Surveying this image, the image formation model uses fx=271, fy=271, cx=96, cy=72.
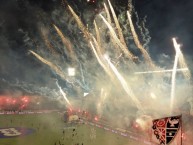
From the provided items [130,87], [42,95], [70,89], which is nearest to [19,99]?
[42,95]

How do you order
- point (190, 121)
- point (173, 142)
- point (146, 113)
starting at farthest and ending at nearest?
point (146, 113) < point (190, 121) < point (173, 142)

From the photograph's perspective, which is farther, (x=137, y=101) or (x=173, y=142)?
(x=137, y=101)

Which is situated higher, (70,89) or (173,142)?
(70,89)

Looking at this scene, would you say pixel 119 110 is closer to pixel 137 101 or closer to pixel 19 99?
pixel 137 101

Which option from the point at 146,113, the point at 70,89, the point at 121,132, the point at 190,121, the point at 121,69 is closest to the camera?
the point at 190,121

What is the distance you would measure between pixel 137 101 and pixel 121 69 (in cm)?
784

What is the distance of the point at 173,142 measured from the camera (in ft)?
45.9

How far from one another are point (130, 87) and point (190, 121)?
20704 millimetres

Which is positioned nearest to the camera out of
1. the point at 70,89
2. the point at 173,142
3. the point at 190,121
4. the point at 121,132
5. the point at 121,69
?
the point at 173,142

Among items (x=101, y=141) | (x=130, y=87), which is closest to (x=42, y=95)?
(x=130, y=87)

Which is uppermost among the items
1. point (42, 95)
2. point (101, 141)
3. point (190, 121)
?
point (42, 95)

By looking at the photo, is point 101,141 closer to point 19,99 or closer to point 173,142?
point 173,142

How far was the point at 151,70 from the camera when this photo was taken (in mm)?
51500

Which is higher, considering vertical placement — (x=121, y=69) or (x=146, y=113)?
(x=121, y=69)
